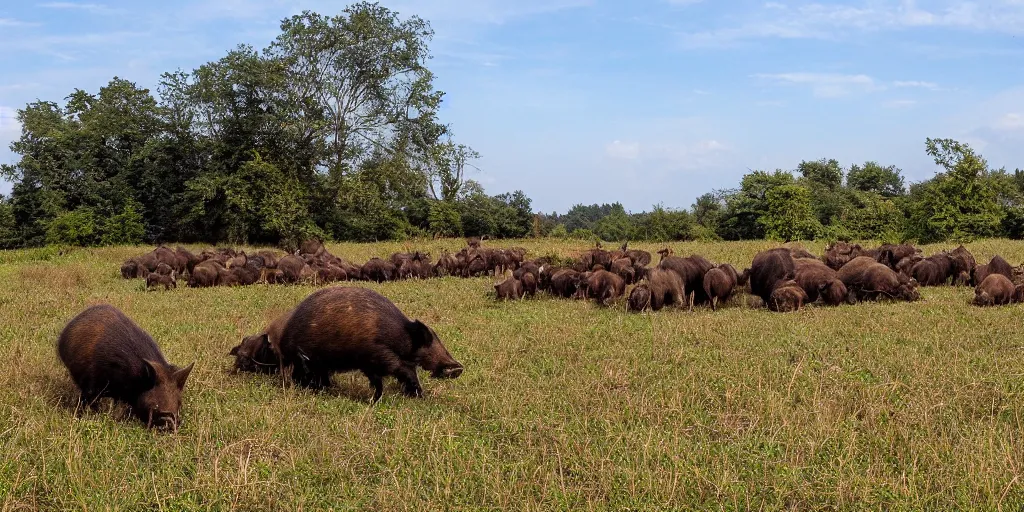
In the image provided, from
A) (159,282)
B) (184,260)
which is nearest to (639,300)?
(159,282)

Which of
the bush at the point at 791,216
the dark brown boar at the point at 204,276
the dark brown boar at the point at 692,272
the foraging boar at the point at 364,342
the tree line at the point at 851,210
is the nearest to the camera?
the foraging boar at the point at 364,342

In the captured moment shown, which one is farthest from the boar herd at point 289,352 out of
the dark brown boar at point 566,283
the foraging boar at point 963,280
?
the foraging boar at point 963,280

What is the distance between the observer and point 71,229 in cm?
3312

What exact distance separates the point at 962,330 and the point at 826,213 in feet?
135

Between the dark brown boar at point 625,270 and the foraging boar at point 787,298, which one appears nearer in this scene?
the foraging boar at point 787,298

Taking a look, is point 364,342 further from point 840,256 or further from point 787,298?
point 840,256

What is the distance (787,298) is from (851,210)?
116 feet

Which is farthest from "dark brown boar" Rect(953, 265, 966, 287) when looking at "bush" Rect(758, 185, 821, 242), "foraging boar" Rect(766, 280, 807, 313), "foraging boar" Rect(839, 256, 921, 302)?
"bush" Rect(758, 185, 821, 242)

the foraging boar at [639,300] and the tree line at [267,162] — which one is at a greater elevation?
the tree line at [267,162]

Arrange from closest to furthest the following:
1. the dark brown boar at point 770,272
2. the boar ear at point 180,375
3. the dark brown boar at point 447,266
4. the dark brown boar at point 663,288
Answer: the boar ear at point 180,375
the dark brown boar at point 663,288
the dark brown boar at point 770,272
the dark brown boar at point 447,266

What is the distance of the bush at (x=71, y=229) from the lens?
3319 cm

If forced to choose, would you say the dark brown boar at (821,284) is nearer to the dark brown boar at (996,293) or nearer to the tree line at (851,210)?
the dark brown boar at (996,293)

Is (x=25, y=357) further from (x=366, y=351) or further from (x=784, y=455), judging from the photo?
(x=784, y=455)

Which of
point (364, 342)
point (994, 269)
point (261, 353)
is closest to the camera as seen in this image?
point (364, 342)
